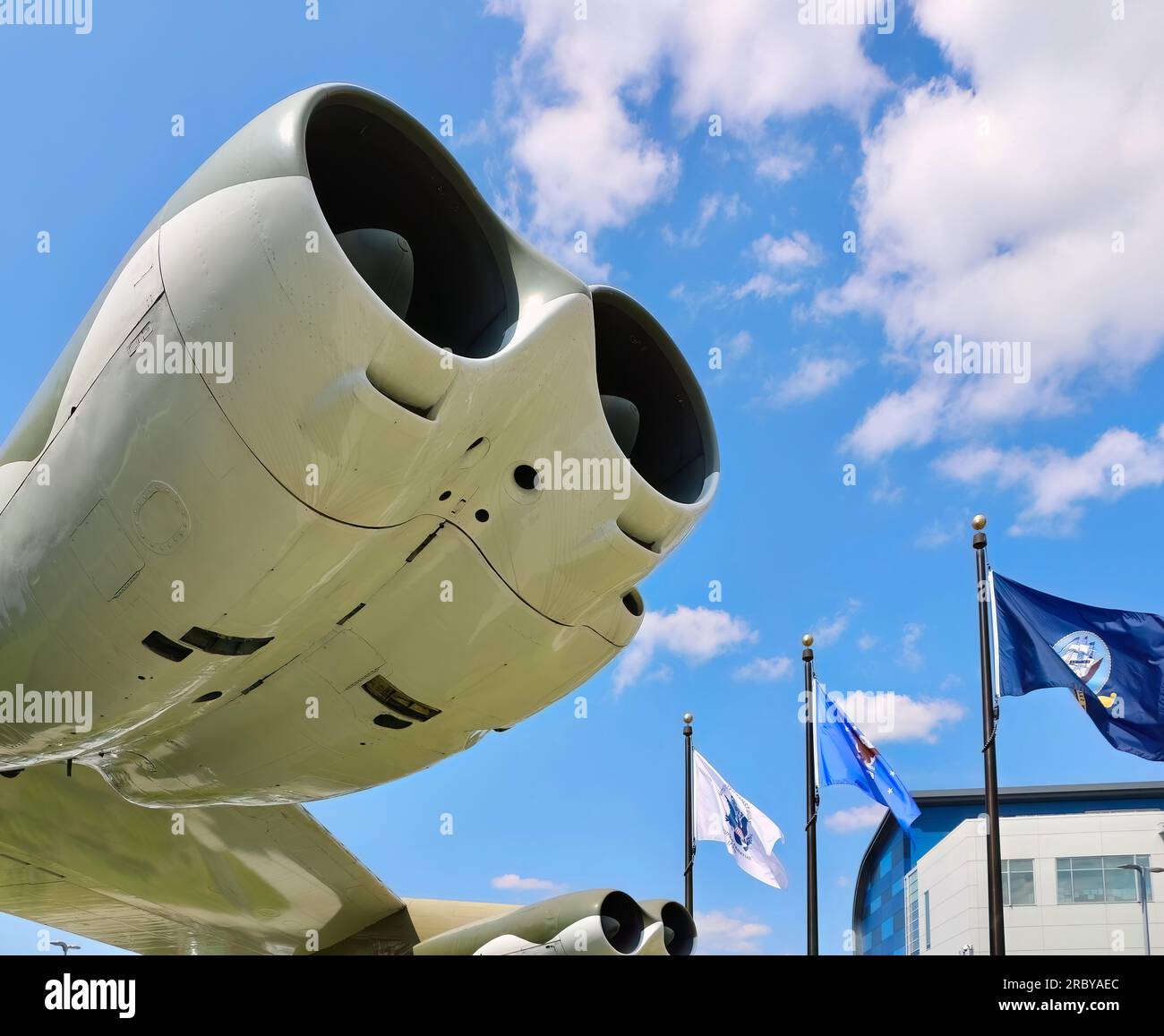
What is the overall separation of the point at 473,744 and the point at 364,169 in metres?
3.76

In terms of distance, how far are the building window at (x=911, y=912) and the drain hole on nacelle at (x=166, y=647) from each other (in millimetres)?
47128

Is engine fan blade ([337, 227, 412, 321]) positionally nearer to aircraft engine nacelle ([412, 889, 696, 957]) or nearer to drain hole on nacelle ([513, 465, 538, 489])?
drain hole on nacelle ([513, 465, 538, 489])

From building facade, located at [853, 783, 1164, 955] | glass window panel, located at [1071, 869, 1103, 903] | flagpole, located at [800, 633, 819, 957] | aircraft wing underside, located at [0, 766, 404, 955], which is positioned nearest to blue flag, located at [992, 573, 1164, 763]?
flagpole, located at [800, 633, 819, 957]

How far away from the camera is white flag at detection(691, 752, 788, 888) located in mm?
18203

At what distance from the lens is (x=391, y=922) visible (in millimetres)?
12234

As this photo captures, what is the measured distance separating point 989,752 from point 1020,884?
28.6 meters

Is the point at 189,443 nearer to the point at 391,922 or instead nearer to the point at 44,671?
the point at 44,671

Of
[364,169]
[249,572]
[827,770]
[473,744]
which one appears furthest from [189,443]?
[827,770]

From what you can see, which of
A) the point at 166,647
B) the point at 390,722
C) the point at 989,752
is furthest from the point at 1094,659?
the point at 166,647

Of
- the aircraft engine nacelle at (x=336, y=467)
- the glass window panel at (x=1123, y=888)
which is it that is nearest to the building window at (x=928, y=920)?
the glass window panel at (x=1123, y=888)

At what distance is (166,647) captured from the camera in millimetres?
6004

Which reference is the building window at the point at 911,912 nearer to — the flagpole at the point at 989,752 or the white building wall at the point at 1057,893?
the white building wall at the point at 1057,893

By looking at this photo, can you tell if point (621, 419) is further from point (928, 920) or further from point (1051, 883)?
point (928, 920)

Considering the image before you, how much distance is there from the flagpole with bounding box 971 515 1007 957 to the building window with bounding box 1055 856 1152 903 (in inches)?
1043
